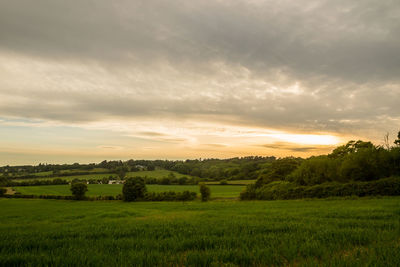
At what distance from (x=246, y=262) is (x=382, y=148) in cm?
4475

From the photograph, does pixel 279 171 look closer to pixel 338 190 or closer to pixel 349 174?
pixel 349 174

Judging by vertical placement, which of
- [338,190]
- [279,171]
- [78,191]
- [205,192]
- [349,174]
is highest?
[349,174]

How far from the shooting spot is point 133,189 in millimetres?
74062

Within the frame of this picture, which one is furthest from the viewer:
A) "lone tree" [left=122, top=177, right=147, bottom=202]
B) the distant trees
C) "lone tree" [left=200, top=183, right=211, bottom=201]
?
the distant trees

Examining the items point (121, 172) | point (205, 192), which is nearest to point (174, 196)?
point (205, 192)

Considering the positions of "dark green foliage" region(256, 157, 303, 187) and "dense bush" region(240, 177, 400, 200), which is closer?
"dense bush" region(240, 177, 400, 200)

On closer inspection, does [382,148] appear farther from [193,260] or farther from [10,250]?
[10,250]

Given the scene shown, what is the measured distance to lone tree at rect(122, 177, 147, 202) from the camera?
73.4 m

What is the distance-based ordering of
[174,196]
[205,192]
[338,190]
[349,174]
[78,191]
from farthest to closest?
[78,191], [174,196], [205,192], [349,174], [338,190]

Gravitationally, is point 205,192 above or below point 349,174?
below

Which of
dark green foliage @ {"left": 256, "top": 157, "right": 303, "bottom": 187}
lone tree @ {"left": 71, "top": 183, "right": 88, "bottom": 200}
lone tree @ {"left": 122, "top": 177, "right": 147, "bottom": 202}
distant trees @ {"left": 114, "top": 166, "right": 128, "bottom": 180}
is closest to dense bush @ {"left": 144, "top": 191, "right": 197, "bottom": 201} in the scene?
lone tree @ {"left": 122, "top": 177, "right": 147, "bottom": 202}

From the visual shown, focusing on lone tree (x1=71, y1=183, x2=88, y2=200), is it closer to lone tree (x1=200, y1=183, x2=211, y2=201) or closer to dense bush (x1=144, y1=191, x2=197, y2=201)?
dense bush (x1=144, y1=191, x2=197, y2=201)

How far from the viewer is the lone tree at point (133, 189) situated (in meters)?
73.4

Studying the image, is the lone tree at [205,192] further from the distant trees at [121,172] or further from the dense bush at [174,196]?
the distant trees at [121,172]
